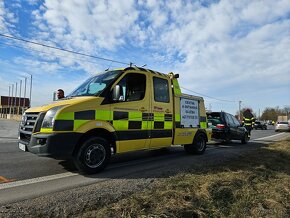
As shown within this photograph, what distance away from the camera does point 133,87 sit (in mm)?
7023

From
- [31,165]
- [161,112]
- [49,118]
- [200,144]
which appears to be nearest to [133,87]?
[161,112]

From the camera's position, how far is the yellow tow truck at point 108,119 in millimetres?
5492

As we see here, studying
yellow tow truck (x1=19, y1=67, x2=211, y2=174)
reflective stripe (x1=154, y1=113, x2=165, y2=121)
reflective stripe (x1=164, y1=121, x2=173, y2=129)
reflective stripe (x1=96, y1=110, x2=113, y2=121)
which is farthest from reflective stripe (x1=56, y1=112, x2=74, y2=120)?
reflective stripe (x1=164, y1=121, x2=173, y2=129)

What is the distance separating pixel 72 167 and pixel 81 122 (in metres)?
1.45

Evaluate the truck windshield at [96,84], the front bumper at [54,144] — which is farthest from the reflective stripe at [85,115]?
the truck windshield at [96,84]

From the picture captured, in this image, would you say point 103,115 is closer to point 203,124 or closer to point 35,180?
point 35,180

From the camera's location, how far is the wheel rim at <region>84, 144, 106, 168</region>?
584 cm

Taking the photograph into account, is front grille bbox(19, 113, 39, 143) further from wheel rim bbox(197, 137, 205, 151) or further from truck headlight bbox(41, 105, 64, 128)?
wheel rim bbox(197, 137, 205, 151)

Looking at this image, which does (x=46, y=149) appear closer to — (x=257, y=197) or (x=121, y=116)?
(x=121, y=116)

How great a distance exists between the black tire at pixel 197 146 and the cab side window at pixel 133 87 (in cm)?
312

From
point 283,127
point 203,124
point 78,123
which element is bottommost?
point 78,123

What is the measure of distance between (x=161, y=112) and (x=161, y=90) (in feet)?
2.05

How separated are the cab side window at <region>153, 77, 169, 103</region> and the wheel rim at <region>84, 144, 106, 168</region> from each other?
217cm

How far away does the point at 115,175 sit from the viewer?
5.93 meters
